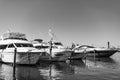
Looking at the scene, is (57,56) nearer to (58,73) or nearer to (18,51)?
(18,51)

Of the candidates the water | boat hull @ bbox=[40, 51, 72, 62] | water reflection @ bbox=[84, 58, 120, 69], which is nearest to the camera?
the water

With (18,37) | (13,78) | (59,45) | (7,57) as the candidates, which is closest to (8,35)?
(18,37)

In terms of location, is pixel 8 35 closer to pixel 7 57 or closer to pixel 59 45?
pixel 7 57

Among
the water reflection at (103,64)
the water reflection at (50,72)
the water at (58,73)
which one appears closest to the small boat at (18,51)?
the water reflection at (50,72)

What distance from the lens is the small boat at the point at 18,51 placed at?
77.7ft

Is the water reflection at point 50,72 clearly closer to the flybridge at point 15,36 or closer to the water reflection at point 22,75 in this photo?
the water reflection at point 22,75

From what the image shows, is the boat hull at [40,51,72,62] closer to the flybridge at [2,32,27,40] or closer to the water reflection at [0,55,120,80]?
the flybridge at [2,32,27,40]

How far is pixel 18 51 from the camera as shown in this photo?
24.0 m

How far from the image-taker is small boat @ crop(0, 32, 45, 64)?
23.7 m

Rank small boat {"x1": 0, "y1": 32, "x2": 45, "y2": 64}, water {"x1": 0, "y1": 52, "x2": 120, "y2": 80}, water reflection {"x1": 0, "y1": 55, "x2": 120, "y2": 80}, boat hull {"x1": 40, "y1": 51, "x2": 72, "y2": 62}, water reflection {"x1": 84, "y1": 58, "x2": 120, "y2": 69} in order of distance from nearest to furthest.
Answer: water {"x1": 0, "y1": 52, "x2": 120, "y2": 80} → water reflection {"x1": 0, "y1": 55, "x2": 120, "y2": 80} → small boat {"x1": 0, "y1": 32, "x2": 45, "y2": 64} → water reflection {"x1": 84, "y1": 58, "x2": 120, "y2": 69} → boat hull {"x1": 40, "y1": 51, "x2": 72, "y2": 62}

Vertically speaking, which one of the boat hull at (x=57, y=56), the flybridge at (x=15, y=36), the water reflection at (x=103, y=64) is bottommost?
the water reflection at (x=103, y=64)

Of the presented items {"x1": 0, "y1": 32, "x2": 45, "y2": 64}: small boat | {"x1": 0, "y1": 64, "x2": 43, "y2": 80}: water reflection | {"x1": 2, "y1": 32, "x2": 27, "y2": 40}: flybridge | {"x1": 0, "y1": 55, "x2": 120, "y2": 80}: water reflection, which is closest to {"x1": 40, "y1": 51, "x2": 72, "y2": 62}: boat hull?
{"x1": 2, "y1": 32, "x2": 27, "y2": 40}: flybridge

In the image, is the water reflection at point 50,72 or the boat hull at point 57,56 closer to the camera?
the water reflection at point 50,72

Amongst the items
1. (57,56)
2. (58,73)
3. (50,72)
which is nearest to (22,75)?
(50,72)
